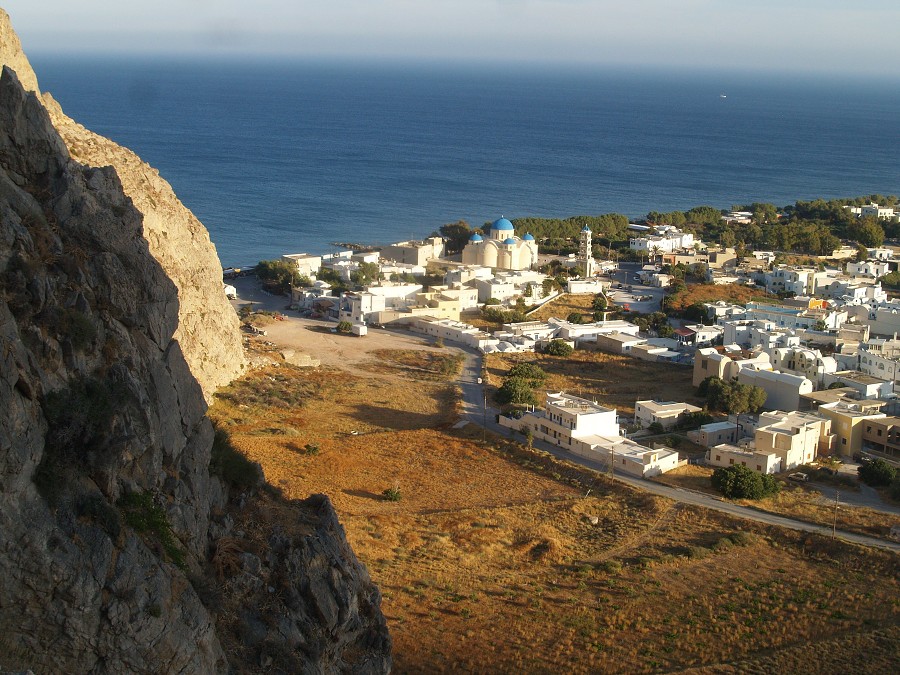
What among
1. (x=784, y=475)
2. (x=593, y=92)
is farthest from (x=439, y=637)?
(x=593, y=92)

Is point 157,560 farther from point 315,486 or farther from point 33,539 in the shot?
point 315,486

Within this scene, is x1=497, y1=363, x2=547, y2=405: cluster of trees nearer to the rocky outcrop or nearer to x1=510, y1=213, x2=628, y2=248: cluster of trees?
the rocky outcrop

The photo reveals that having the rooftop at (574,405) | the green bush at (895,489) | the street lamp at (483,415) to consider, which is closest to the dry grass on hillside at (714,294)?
the street lamp at (483,415)

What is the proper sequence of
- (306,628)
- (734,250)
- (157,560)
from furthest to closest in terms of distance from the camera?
(734,250), (306,628), (157,560)

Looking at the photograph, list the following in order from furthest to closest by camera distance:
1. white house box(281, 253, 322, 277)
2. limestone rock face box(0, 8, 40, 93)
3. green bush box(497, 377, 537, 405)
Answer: white house box(281, 253, 322, 277) → green bush box(497, 377, 537, 405) → limestone rock face box(0, 8, 40, 93)

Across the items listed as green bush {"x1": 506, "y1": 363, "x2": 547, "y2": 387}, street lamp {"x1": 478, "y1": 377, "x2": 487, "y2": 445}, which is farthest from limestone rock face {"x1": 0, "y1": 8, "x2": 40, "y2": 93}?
green bush {"x1": 506, "y1": 363, "x2": 547, "y2": 387}

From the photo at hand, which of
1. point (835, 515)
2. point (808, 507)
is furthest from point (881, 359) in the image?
point (835, 515)
